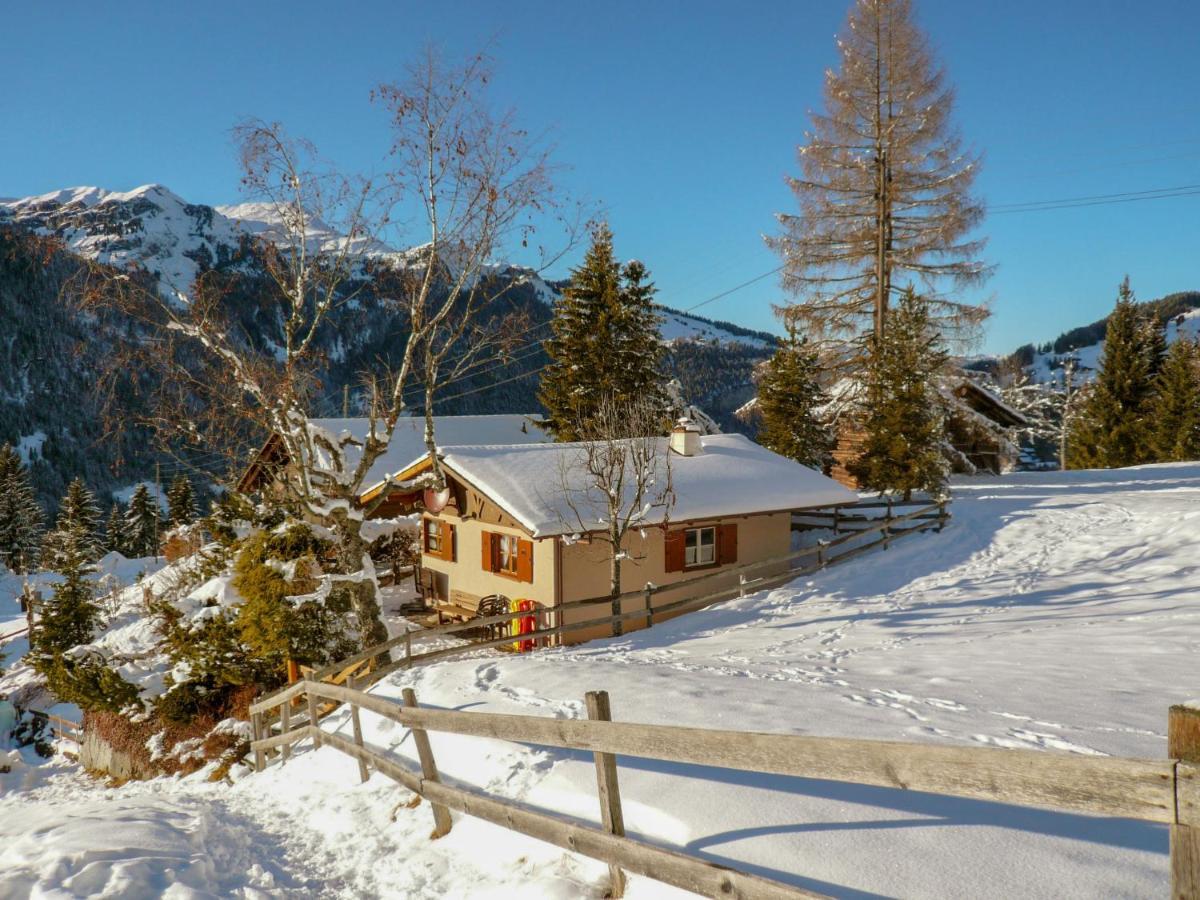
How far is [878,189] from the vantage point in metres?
27.7

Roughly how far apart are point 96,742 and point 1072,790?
20694mm

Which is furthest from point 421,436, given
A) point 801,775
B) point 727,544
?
point 801,775

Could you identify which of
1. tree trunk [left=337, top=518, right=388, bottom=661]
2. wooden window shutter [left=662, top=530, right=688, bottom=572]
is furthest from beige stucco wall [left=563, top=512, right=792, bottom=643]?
tree trunk [left=337, top=518, right=388, bottom=661]

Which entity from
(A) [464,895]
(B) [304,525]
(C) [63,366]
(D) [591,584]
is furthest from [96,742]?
(C) [63,366]

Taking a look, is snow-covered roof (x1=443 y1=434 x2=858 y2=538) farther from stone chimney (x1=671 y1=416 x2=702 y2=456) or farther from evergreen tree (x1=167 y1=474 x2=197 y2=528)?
evergreen tree (x1=167 y1=474 x2=197 y2=528)

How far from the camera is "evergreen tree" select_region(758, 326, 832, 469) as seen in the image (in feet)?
93.2

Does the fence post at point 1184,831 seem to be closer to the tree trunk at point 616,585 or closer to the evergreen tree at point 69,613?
the tree trunk at point 616,585

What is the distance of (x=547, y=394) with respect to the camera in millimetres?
28219

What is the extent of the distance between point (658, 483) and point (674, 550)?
1846 millimetres

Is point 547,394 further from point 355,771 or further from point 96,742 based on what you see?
point 355,771

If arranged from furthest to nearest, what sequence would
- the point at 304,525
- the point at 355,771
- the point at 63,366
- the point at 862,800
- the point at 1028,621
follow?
the point at 63,366
the point at 304,525
the point at 1028,621
the point at 355,771
the point at 862,800

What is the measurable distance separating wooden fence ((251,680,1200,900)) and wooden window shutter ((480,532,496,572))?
533 inches

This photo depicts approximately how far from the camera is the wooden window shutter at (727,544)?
2019 centimetres

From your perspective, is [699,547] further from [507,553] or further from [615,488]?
[507,553]
